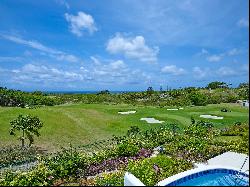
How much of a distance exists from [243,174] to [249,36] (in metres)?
7.86

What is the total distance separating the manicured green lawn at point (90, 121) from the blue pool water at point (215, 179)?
1514 cm

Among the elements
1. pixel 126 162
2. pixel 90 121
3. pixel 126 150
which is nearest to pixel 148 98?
pixel 90 121

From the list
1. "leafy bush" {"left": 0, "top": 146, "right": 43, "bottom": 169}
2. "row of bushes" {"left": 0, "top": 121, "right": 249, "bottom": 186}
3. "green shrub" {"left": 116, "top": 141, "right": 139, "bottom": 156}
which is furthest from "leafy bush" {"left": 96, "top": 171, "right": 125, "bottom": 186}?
"leafy bush" {"left": 0, "top": 146, "right": 43, "bottom": 169}

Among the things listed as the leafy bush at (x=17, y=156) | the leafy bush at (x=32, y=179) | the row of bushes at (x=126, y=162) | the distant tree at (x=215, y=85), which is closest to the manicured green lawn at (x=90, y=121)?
the leafy bush at (x=17, y=156)

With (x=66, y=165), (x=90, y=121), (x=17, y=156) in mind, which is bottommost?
(x=17, y=156)

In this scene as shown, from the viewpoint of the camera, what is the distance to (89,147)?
1053 inches

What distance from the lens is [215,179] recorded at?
1512cm

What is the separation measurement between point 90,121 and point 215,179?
91.5ft

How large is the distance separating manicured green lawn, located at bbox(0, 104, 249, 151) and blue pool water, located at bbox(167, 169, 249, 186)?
15143mm

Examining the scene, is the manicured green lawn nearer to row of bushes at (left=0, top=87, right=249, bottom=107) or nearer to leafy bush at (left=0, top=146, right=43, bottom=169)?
leafy bush at (left=0, top=146, right=43, bottom=169)

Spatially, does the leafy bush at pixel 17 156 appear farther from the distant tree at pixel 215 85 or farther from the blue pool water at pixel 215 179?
the distant tree at pixel 215 85

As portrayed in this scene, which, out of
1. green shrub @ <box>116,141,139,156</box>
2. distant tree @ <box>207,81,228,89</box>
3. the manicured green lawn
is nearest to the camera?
green shrub @ <box>116,141,139,156</box>

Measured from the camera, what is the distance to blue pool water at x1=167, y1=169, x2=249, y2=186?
46.3 ft

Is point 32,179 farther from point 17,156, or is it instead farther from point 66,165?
point 17,156
